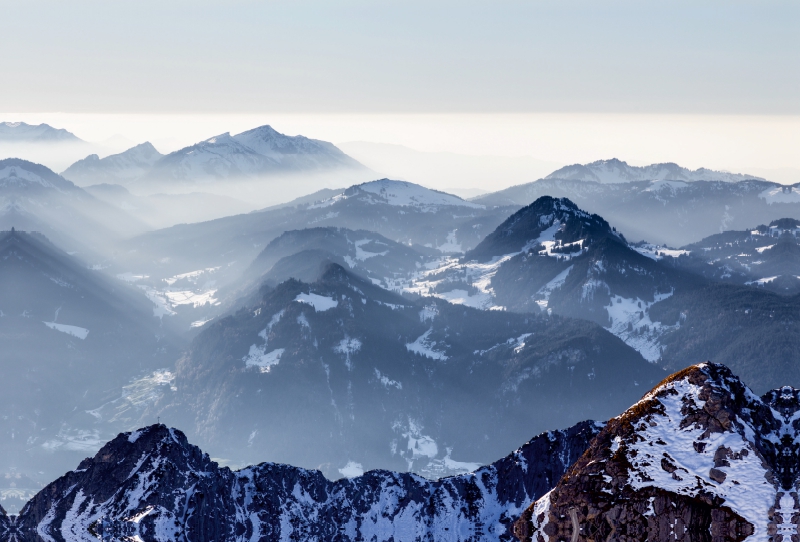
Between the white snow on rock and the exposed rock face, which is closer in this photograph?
the exposed rock face

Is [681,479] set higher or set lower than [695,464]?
lower

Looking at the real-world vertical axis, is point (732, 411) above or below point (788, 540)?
above

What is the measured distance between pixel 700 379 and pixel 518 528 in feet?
113

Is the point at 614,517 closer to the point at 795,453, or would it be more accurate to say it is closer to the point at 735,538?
the point at 735,538

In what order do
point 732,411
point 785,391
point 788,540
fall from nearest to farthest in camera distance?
point 788,540, point 732,411, point 785,391

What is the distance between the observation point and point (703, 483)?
123438 mm

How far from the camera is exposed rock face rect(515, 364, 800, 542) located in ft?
395

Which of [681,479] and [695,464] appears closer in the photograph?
[681,479]

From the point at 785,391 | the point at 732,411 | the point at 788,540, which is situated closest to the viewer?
the point at 788,540

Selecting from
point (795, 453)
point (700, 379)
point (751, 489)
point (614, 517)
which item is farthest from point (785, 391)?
point (614, 517)

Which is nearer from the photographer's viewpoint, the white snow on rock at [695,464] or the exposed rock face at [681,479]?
the exposed rock face at [681,479]

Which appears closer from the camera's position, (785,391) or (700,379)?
(700,379)

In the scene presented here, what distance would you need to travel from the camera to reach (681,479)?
124812 millimetres

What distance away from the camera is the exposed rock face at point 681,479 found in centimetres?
12031
